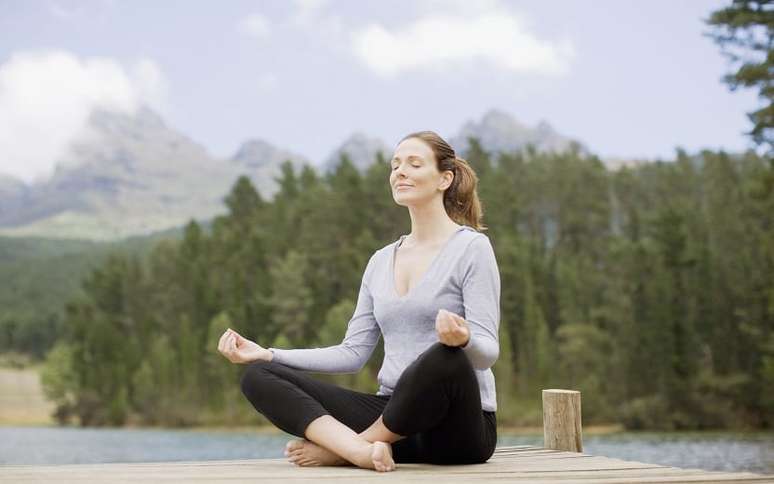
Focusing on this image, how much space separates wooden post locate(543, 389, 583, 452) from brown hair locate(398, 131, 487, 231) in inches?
44.8

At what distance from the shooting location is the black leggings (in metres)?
3.45

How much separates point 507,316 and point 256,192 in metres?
21.6

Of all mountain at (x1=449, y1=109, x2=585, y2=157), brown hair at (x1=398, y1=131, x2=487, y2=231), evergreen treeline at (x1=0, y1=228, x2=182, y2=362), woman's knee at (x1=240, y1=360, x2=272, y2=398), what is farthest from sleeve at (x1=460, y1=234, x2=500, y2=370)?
mountain at (x1=449, y1=109, x2=585, y2=157)

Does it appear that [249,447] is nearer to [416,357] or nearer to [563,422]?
[563,422]

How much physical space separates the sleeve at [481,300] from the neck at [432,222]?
0.75 feet

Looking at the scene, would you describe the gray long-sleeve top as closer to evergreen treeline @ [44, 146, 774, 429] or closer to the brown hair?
the brown hair

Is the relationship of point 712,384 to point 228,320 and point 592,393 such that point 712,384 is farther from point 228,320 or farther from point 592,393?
point 228,320

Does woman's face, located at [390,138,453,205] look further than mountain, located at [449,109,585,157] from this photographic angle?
No

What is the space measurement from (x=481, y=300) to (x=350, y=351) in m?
0.70

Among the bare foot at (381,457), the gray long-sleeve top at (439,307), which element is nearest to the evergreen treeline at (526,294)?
the gray long-sleeve top at (439,307)

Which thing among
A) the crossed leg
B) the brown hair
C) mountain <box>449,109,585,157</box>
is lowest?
the crossed leg

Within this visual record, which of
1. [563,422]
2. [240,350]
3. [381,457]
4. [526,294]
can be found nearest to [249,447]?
[526,294]

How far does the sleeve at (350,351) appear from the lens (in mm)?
3932

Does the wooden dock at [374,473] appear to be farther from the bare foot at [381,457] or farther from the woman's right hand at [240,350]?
the woman's right hand at [240,350]
